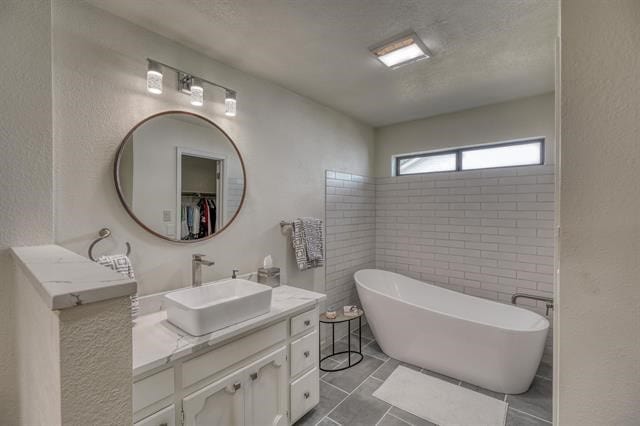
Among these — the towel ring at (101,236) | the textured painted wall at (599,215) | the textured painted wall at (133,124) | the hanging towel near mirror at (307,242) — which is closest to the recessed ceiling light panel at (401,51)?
the textured painted wall at (133,124)

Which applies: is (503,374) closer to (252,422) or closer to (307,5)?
(252,422)

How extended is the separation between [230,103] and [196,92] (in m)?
0.25

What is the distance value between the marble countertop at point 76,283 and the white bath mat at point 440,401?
2.24 metres

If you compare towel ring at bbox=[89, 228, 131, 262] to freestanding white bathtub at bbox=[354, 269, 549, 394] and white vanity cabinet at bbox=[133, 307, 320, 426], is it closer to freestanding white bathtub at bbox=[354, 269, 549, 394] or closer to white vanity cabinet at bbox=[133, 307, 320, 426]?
white vanity cabinet at bbox=[133, 307, 320, 426]

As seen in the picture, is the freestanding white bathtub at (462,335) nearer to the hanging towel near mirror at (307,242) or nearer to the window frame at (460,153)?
the hanging towel near mirror at (307,242)

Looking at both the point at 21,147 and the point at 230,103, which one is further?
the point at 230,103

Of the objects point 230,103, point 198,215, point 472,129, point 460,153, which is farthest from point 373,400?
point 472,129

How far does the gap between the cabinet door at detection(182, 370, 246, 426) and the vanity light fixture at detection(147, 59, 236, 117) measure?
164 cm

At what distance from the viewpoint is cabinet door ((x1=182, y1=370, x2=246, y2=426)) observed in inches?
51.7

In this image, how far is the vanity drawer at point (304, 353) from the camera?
1.84 metres

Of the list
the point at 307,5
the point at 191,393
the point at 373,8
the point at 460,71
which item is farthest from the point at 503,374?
the point at 307,5

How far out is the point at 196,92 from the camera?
180 cm

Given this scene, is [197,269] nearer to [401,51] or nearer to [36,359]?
[36,359]

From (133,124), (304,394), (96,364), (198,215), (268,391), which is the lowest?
(304,394)
